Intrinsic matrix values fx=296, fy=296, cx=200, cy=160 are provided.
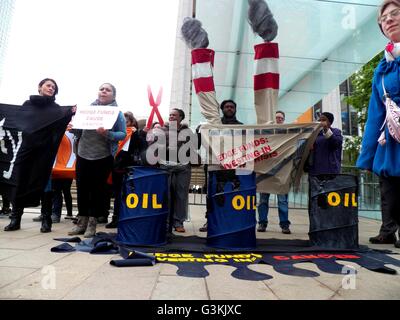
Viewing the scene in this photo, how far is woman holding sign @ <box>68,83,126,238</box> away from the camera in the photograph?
3383mm

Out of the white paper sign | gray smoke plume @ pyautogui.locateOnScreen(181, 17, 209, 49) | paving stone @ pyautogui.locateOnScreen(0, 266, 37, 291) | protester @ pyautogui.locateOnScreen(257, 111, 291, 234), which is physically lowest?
paving stone @ pyautogui.locateOnScreen(0, 266, 37, 291)

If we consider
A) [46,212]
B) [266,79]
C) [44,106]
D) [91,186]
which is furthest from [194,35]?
[46,212]

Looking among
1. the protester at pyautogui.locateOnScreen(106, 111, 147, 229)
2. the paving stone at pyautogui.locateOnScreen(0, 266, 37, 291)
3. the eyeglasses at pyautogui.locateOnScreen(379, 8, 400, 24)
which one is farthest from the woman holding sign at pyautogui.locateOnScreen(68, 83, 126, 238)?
the eyeglasses at pyautogui.locateOnScreen(379, 8, 400, 24)

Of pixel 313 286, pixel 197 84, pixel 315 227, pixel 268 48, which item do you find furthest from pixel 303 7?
pixel 313 286

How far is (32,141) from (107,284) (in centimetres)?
263

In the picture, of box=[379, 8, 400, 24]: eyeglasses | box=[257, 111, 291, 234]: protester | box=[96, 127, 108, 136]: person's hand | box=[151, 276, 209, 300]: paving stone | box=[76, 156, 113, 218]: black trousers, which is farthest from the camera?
box=[257, 111, 291, 234]: protester

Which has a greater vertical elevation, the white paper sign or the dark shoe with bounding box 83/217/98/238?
the white paper sign

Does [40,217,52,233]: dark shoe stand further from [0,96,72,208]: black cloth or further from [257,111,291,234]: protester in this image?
[257,111,291,234]: protester

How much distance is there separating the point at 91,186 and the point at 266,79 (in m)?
2.44

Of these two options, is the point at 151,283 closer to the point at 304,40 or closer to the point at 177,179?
the point at 177,179

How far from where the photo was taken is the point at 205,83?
378cm

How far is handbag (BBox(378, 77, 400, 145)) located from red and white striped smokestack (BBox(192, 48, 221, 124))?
1992 mm

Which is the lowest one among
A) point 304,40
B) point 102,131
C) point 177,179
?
point 177,179

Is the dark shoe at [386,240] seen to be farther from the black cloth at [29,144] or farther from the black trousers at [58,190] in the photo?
the black trousers at [58,190]
